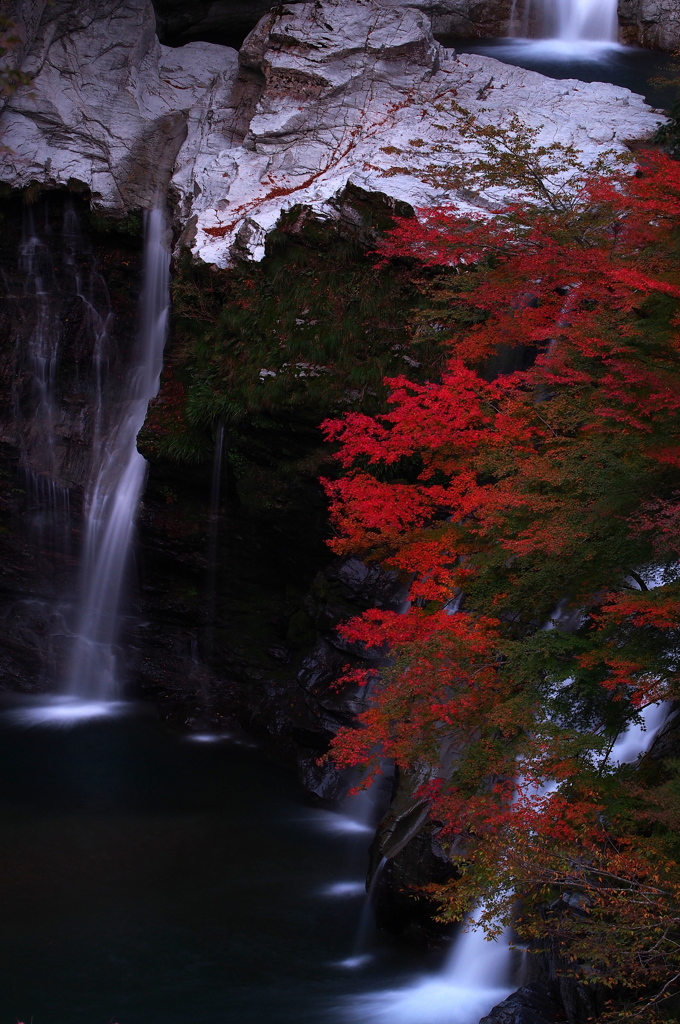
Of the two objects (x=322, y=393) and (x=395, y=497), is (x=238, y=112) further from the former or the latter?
(x=395, y=497)

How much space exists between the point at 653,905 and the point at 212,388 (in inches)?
430

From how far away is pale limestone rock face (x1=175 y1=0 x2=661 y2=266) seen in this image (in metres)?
14.1

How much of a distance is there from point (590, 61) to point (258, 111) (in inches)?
347

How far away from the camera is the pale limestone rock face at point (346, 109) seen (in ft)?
46.2

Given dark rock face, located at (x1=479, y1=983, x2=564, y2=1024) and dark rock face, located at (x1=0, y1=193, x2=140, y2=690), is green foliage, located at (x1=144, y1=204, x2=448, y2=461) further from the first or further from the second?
dark rock face, located at (x1=479, y1=983, x2=564, y2=1024)

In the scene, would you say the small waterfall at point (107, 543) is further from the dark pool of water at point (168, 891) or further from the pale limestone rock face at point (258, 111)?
the pale limestone rock face at point (258, 111)

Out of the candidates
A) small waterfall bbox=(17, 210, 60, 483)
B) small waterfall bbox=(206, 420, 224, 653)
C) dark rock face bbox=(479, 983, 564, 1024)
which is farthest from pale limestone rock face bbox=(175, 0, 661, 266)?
dark rock face bbox=(479, 983, 564, 1024)

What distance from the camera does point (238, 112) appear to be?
670 inches

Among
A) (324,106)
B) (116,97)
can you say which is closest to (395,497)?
(324,106)

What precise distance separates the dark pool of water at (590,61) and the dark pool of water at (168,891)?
1638cm

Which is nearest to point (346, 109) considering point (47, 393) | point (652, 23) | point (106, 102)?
point (106, 102)

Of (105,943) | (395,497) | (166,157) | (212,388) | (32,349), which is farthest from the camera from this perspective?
(166,157)

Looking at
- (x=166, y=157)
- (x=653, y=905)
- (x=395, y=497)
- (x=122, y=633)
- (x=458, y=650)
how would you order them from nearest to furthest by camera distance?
(x=653, y=905)
(x=458, y=650)
(x=395, y=497)
(x=122, y=633)
(x=166, y=157)

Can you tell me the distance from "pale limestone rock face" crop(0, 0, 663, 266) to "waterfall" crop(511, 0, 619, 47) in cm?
554
